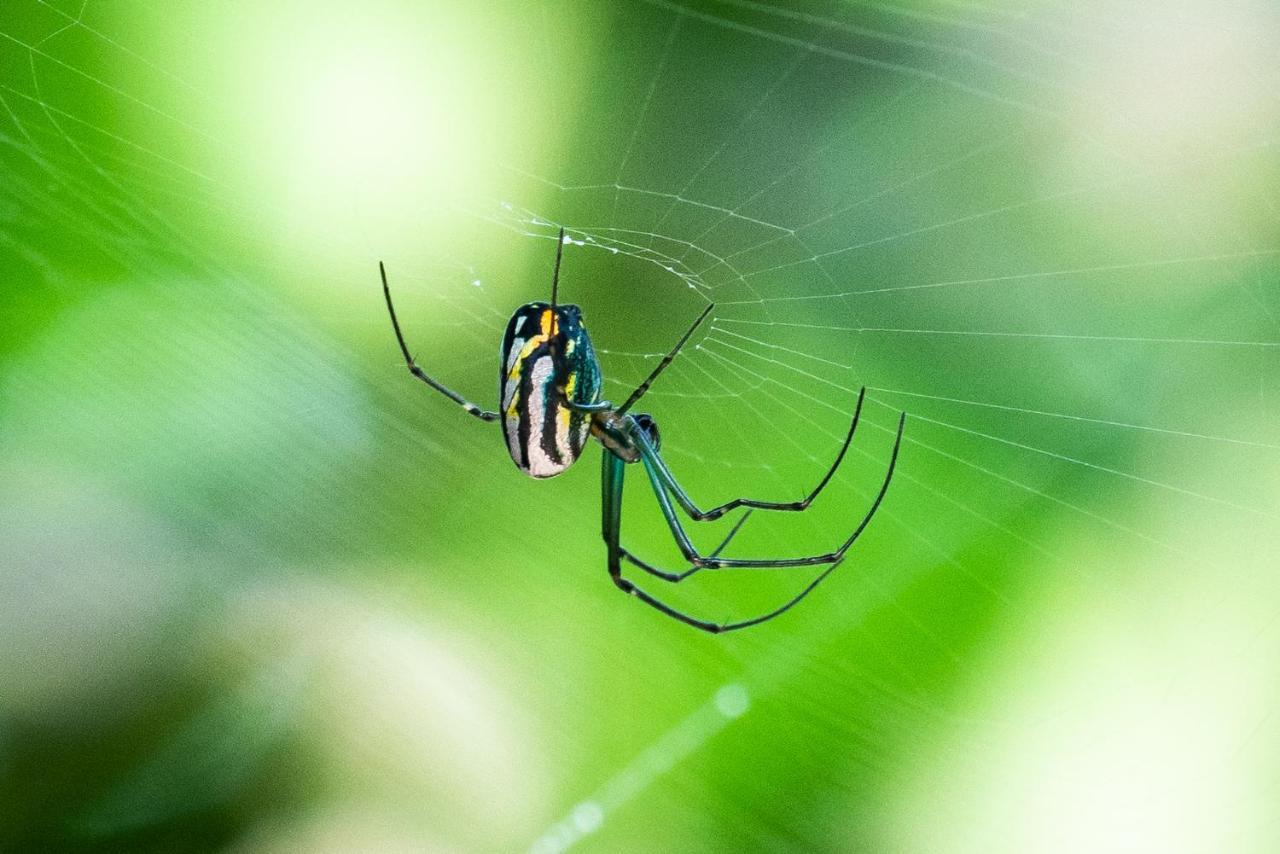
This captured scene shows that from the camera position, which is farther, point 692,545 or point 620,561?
point 620,561

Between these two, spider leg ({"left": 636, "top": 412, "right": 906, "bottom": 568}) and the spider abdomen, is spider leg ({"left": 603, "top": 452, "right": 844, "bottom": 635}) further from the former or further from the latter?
the spider abdomen

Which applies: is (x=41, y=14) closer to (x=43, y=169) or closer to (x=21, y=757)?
(x=43, y=169)

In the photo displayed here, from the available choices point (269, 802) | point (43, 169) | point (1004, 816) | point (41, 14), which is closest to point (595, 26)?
point (41, 14)

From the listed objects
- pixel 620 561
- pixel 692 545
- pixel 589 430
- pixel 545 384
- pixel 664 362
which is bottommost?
pixel 620 561

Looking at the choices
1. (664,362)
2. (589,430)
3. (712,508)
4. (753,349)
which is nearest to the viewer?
(664,362)

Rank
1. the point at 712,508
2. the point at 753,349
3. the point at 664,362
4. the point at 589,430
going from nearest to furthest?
the point at 664,362 < the point at 753,349 < the point at 589,430 < the point at 712,508

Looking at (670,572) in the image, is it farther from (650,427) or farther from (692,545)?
(650,427)

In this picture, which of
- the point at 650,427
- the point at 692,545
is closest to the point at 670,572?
the point at 692,545

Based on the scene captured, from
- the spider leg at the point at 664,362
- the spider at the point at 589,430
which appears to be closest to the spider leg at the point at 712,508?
the spider at the point at 589,430
